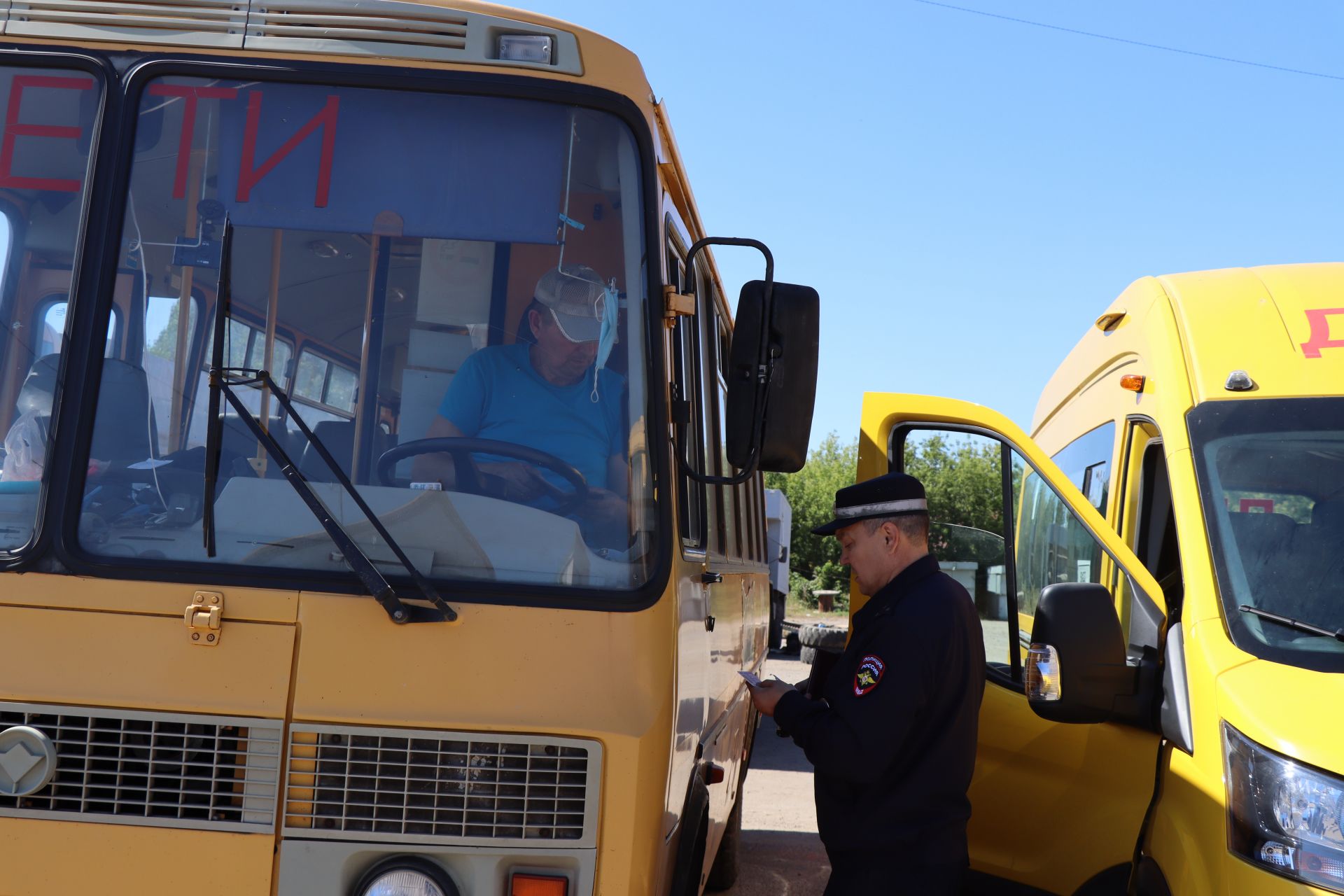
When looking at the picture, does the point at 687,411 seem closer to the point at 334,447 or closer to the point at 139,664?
the point at 334,447

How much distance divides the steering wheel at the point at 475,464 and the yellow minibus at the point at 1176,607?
155 cm

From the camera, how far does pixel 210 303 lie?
2889 mm

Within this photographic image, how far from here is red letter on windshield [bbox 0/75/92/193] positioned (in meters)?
3.02

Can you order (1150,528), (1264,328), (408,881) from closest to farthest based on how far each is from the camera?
(408,881) < (1264,328) < (1150,528)

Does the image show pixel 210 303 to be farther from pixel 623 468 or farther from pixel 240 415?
pixel 623 468

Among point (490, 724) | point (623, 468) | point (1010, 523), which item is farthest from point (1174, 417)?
point (490, 724)

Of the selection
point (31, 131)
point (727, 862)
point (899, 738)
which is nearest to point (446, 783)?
point (899, 738)

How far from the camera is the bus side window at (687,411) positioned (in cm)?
318

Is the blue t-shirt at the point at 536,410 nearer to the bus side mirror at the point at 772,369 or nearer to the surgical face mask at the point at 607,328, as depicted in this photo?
the surgical face mask at the point at 607,328

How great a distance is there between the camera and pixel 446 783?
2664mm

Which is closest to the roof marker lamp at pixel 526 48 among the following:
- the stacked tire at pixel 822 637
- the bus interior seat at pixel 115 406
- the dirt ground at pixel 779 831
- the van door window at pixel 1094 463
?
the bus interior seat at pixel 115 406

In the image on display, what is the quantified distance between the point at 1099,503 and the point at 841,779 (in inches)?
79.0

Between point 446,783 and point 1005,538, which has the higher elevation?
point 1005,538

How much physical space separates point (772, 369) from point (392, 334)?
3.06ft
